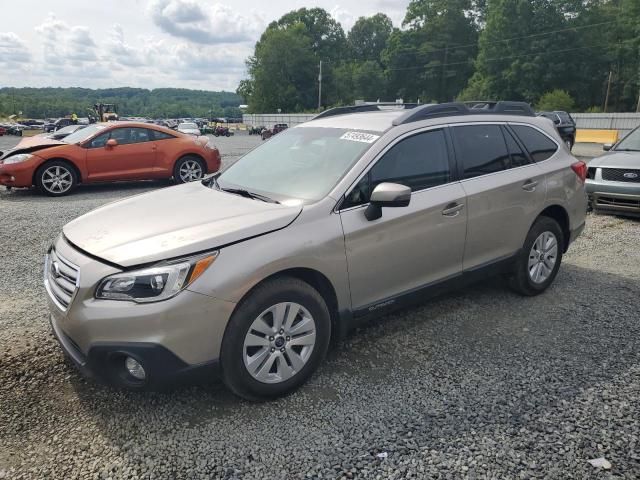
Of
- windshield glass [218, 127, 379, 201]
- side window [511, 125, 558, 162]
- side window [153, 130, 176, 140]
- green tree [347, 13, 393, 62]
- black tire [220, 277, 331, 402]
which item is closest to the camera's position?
black tire [220, 277, 331, 402]

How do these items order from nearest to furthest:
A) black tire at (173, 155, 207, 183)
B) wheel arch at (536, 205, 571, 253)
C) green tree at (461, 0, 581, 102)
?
wheel arch at (536, 205, 571, 253) < black tire at (173, 155, 207, 183) < green tree at (461, 0, 581, 102)

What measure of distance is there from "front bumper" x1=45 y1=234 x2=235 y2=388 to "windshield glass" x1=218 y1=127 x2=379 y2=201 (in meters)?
1.07

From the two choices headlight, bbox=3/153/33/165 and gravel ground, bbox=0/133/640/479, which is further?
headlight, bbox=3/153/33/165

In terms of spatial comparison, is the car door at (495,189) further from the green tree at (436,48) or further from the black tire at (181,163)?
the green tree at (436,48)

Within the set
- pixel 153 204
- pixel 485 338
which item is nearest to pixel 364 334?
pixel 485 338

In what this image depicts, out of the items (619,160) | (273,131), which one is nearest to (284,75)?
(273,131)

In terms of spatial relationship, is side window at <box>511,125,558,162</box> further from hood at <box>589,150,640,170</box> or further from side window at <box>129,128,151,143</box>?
side window at <box>129,128,151,143</box>

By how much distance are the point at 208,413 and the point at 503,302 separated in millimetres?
2887

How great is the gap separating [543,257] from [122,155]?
27.5ft

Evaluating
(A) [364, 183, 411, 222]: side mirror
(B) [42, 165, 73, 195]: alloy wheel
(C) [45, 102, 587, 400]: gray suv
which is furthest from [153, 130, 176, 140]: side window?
(A) [364, 183, 411, 222]: side mirror

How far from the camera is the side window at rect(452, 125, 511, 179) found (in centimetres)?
404

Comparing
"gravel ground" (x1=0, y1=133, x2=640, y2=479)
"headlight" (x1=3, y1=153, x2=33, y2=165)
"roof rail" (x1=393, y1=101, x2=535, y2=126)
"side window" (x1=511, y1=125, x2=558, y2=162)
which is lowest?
"gravel ground" (x1=0, y1=133, x2=640, y2=479)

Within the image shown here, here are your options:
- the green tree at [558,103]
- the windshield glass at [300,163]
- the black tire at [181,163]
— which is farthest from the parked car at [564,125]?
the green tree at [558,103]

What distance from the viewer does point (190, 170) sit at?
11.2 m
